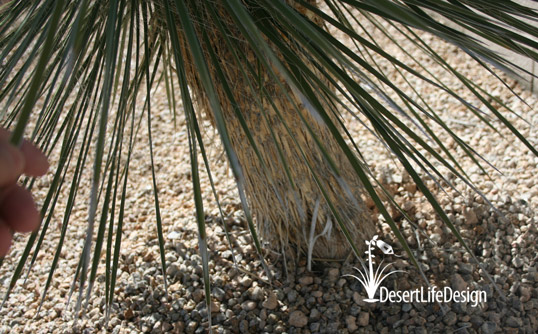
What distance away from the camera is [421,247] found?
1282mm

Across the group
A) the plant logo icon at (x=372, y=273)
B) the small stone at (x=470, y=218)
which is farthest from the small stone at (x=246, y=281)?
the small stone at (x=470, y=218)

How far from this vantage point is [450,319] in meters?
1.13

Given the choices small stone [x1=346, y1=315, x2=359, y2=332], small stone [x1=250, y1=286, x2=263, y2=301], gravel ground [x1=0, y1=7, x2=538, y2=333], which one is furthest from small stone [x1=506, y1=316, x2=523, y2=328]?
small stone [x1=250, y1=286, x2=263, y2=301]

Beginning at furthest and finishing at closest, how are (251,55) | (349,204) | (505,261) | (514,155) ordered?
1. (514,155)
2. (505,261)
3. (349,204)
4. (251,55)

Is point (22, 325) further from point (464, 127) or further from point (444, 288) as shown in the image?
point (464, 127)

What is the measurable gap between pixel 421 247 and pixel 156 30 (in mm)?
812

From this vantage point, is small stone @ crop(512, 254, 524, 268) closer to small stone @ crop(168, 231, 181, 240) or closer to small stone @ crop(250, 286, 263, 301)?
small stone @ crop(250, 286, 263, 301)

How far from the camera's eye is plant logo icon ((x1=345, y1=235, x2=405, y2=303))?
119 centimetres

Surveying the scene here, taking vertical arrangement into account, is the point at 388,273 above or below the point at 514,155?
below

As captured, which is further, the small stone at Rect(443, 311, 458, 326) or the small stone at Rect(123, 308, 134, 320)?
the small stone at Rect(123, 308, 134, 320)

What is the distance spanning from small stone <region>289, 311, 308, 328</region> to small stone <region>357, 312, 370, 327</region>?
4.7 inches

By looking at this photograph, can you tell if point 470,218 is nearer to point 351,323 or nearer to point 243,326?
point 351,323

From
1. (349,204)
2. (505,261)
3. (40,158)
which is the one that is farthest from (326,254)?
(40,158)

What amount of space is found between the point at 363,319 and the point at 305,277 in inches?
7.1
